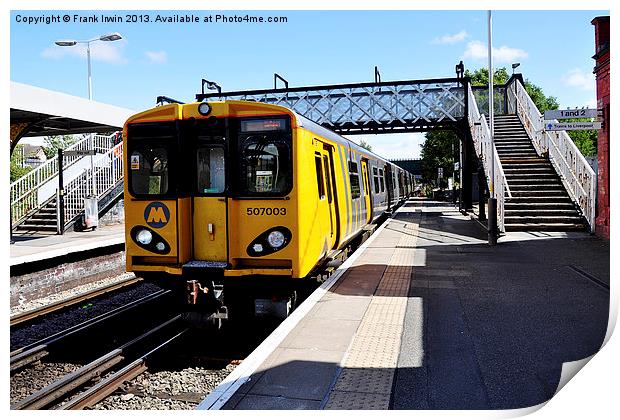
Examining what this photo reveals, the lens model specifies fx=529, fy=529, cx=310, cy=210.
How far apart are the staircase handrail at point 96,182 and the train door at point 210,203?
11.7 meters

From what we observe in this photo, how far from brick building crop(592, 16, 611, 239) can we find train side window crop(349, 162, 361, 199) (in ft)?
18.9

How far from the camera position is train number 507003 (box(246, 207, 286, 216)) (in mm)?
6250

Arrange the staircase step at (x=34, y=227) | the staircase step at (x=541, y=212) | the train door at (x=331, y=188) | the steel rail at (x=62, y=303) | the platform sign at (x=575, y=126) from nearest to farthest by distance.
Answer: the train door at (x=331, y=188), the steel rail at (x=62, y=303), the platform sign at (x=575, y=126), the staircase step at (x=541, y=212), the staircase step at (x=34, y=227)

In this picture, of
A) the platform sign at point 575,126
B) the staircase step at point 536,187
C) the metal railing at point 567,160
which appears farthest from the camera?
the staircase step at point 536,187

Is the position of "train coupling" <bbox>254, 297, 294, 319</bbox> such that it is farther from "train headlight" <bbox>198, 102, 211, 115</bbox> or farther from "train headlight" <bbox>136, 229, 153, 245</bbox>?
"train headlight" <bbox>198, 102, 211, 115</bbox>

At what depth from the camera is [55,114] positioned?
1165cm

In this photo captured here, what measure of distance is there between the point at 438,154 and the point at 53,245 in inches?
1597

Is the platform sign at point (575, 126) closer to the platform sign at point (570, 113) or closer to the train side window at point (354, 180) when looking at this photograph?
the platform sign at point (570, 113)

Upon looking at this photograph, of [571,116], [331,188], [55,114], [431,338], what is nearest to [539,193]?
[571,116]

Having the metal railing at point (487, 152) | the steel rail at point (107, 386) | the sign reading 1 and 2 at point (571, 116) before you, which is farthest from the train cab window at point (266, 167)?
the metal railing at point (487, 152)

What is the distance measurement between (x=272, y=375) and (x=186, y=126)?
327cm

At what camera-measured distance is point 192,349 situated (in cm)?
689

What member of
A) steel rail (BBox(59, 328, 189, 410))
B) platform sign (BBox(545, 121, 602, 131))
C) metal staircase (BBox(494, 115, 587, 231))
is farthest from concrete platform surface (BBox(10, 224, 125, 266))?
metal staircase (BBox(494, 115, 587, 231))

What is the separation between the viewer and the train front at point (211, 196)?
6.26 meters
